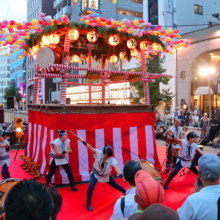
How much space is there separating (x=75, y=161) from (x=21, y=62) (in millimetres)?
61564

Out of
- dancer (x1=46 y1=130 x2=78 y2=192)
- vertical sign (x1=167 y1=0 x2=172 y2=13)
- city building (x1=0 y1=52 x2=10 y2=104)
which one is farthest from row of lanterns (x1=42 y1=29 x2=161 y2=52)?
city building (x1=0 y1=52 x2=10 y2=104)

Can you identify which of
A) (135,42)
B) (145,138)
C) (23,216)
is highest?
(135,42)

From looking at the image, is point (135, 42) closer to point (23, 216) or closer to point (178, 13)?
point (23, 216)

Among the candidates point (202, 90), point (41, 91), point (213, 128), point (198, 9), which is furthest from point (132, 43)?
point (198, 9)

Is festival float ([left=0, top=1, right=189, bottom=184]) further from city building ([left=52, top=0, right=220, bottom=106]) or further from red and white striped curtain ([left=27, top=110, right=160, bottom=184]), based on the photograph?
city building ([left=52, top=0, right=220, bottom=106])

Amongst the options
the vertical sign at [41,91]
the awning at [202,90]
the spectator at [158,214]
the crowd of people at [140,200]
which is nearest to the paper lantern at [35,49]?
the vertical sign at [41,91]

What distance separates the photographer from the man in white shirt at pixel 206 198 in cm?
207

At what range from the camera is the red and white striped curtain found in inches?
276

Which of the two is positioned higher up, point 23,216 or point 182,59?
point 182,59

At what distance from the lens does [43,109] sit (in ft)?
25.4

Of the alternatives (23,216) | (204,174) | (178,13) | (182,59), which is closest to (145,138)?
(204,174)

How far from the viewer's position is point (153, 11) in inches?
1141

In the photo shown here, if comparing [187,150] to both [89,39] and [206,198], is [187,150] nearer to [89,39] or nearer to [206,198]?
[206,198]

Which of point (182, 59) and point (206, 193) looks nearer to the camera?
point (206, 193)
